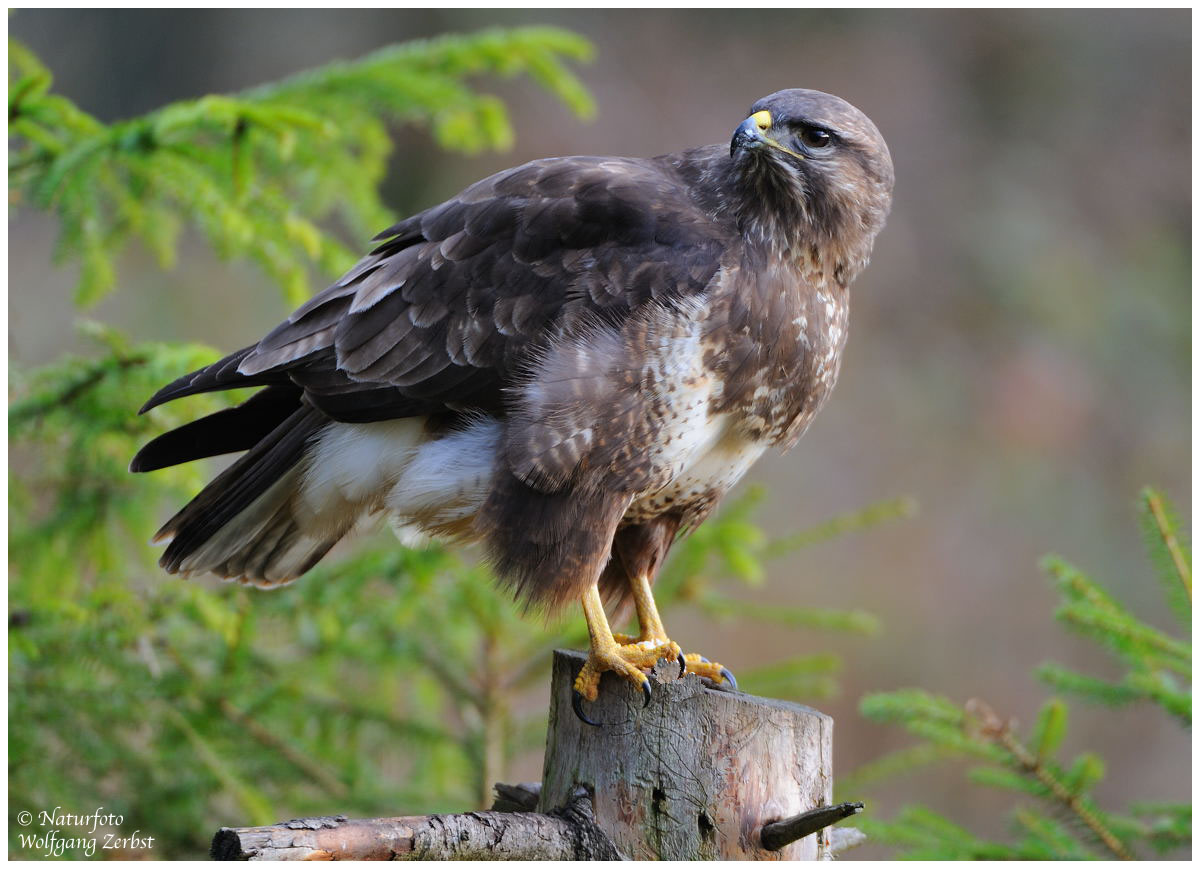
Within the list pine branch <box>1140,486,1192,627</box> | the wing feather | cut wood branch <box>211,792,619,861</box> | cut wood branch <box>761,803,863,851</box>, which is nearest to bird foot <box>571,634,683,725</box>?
cut wood branch <box>211,792,619,861</box>

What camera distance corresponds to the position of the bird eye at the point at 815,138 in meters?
3.11

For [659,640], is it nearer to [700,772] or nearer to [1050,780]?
[700,772]

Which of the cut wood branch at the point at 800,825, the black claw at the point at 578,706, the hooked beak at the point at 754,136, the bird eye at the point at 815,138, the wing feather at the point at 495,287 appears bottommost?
the cut wood branch at the point at 800,825

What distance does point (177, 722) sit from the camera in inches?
160

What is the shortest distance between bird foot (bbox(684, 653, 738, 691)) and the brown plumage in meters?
0.43

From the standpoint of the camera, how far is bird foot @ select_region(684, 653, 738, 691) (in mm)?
3297

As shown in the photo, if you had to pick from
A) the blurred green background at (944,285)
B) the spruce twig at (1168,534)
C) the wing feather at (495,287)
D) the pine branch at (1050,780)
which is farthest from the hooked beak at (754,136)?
the blurred green background at (944,285)

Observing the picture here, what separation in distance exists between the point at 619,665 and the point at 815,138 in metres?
1.41

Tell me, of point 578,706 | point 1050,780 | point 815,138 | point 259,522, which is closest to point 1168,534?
point 1050,780

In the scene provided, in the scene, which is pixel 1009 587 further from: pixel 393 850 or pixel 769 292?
pixel 393 850

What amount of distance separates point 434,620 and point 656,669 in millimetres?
1502

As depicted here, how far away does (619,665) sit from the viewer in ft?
9.84

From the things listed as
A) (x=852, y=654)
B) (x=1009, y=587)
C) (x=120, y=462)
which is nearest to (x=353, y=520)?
(x=120, y=462)

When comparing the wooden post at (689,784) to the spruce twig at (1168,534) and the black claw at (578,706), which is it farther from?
the spruce twig at (1168,534)
